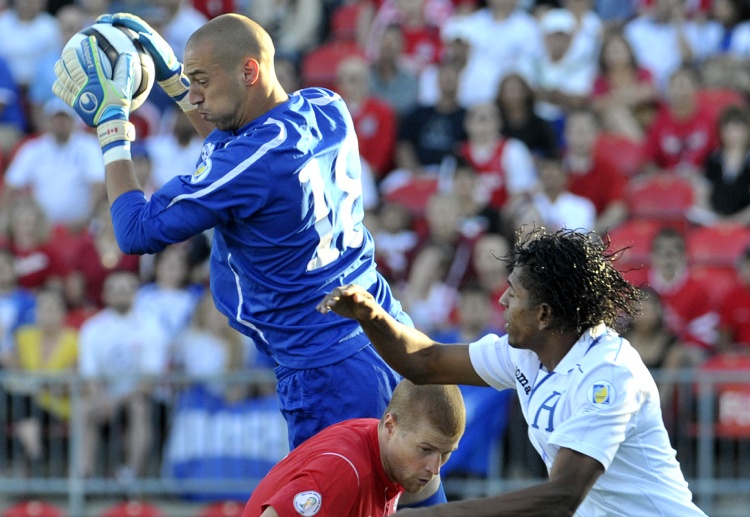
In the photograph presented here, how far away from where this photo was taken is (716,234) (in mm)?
9891

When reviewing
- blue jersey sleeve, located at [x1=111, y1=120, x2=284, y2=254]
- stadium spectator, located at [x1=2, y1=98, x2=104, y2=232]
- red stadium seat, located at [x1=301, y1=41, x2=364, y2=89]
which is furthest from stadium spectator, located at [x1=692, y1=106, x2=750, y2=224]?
blue jersey sleeve, located at [x1=111, y1=120, x2=284, y2=254]

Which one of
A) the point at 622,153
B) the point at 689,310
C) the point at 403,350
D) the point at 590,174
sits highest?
the point at 622,153

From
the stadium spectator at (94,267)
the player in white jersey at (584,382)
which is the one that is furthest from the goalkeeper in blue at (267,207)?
the stadium spectator at (94,267)

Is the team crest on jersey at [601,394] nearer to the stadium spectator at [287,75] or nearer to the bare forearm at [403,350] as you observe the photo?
the bare forearm at [403,350]

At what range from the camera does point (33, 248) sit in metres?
10.5

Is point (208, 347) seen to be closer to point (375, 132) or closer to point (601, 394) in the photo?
point (375, 132)

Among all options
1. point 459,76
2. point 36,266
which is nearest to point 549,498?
point 36,266

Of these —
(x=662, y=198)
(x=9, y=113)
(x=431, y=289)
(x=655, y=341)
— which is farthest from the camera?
(x=9, y=113)

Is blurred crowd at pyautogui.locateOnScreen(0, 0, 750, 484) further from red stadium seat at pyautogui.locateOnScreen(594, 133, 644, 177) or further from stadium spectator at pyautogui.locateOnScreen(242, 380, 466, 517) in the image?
stadium spectator at pyautogui.locateOnScreen(242, 380, 466, 517)

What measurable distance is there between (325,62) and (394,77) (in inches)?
32.6

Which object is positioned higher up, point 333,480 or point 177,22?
point 177,22

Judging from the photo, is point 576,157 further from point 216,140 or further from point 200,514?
point 216,140

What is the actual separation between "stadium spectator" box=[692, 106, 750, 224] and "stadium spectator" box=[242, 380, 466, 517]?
6.26 meters

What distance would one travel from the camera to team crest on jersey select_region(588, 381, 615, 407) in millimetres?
3922
